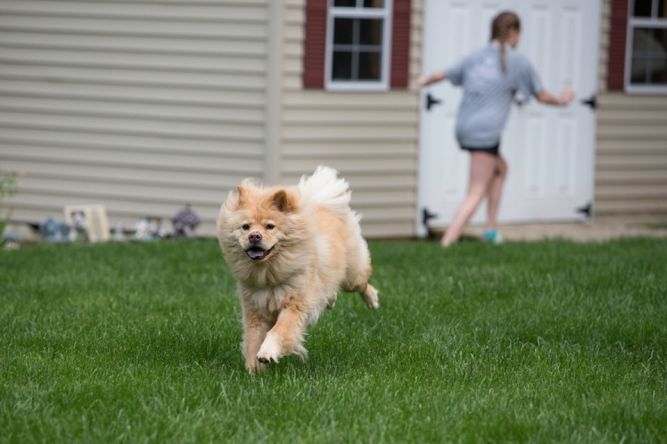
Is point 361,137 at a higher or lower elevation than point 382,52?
lower

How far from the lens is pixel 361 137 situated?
12898 millimetres

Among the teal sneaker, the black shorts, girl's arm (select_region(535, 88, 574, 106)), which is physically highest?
girl's arm (select_region(535, 88, 574, 106))

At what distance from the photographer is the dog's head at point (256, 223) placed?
604cm

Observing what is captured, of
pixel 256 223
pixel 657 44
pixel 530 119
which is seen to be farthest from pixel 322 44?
pixel 256 223

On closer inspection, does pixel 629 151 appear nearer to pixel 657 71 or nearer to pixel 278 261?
pixel 657 71

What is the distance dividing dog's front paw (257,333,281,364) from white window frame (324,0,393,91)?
6.87 metres

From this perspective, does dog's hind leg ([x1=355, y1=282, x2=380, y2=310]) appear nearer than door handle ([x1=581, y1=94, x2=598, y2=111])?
Yes

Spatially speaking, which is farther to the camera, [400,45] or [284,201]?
[400,45]

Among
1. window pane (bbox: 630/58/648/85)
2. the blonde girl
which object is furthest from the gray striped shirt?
window pane (bbox: 630/58/648/85)

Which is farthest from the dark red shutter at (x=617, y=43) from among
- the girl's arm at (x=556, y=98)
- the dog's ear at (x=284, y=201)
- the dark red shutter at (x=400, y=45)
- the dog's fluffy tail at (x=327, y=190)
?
the dog's ear at (x=284, y=201)

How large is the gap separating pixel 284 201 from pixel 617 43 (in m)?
8.76

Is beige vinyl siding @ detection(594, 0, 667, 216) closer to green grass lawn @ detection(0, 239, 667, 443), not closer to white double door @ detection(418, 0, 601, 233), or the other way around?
white double door @ detection(418, 0, 601, 233)

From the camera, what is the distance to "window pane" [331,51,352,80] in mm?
12805

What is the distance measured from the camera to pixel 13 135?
540 inches
